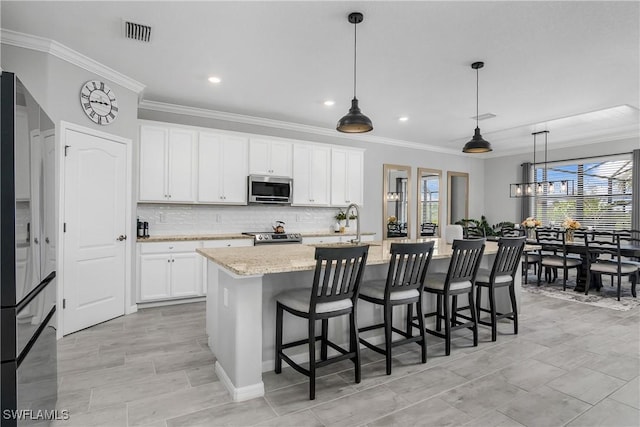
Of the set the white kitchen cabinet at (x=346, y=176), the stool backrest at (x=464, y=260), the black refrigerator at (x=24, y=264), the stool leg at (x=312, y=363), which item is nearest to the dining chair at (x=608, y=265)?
the stool backrest at (x=464, y=260)

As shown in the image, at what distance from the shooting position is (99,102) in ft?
12.4

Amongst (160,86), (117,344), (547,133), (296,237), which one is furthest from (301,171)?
(547,133)

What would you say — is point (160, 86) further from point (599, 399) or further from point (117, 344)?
point (599, 399)

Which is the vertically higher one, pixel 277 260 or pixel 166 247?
pixel 277 260

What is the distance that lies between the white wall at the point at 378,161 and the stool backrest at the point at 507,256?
351 cm

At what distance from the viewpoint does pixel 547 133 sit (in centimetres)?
664

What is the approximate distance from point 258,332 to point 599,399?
230 centimetres

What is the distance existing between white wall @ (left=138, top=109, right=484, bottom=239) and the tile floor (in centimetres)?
313

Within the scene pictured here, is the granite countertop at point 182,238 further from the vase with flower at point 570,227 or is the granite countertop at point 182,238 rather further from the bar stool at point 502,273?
the vase with flower at point 570,227

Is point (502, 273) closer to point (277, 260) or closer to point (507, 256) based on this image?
point (507, 256)

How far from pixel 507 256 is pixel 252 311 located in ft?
8.33

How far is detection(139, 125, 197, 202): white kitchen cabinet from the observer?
4578 millimetres

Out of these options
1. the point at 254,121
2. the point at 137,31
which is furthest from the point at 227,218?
the point at 137,31

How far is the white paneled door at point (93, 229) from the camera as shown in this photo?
350cm
